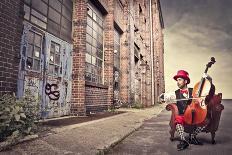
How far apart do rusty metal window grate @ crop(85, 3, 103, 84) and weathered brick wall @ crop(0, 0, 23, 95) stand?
4330mm

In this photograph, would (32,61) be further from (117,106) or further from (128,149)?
(117,106)

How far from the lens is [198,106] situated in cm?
399

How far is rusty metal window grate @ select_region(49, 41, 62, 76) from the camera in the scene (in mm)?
6945

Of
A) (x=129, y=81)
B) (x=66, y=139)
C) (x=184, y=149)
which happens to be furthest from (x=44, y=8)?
(x=129, y=81)

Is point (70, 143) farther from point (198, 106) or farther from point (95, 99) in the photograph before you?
point (95, 99)

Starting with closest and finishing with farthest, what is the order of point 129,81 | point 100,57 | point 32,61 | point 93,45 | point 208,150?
point 208,150
point 32,61
point 93,45
point 100,57
point 129,81

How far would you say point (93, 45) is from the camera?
9922 mm

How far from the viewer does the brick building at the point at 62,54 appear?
4.81 meters

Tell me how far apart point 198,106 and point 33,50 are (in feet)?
13.3

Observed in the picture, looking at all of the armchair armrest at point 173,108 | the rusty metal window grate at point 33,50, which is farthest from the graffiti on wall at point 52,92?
the armchair armrest at point 173,108

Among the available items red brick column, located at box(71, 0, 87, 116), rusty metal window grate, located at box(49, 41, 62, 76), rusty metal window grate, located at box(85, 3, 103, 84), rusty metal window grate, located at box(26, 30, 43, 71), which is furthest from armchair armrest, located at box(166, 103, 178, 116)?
rusty metal window grate, located at box(85, 3, 103, 84)

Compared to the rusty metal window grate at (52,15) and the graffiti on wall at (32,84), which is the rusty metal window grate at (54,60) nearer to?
the rusty metal window grate at (52,15)

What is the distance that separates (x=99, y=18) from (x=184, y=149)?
801cm

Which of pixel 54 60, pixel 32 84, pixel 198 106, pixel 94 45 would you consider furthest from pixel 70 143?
pixel 94 45
